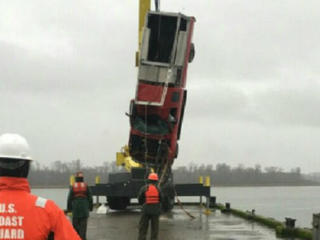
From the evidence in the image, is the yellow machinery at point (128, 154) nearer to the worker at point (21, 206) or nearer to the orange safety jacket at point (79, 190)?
the orange safety jacket at point (79, 190)

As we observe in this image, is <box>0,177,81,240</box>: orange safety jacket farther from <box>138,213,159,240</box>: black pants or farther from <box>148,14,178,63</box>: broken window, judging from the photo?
<box>148,14,178,63</box>: broken window

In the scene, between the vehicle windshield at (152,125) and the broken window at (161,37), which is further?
the vehicle windshield at (152,125)

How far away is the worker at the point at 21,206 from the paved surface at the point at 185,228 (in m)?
8.70

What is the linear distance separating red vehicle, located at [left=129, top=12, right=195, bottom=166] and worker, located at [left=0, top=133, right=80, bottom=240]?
9.74 meters

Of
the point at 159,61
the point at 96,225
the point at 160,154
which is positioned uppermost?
the point at 159,61

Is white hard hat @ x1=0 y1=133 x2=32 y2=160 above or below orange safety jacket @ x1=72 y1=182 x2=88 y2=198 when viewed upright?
above

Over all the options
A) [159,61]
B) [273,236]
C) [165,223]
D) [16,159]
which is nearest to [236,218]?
[165,223]

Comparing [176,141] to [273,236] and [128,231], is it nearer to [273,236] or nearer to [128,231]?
[128,231]

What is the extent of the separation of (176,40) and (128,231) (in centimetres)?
483

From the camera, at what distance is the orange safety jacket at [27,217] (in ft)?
8.07

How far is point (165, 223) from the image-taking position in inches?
555

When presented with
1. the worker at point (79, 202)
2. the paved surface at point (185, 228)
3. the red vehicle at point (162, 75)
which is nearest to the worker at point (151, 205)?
the worker at point (79, 202)

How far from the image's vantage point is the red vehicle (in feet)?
39.8

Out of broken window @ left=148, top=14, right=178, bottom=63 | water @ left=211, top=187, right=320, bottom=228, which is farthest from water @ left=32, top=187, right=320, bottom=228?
broken window @ left=148, top=14, right=178, bottom=63
